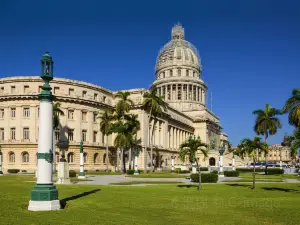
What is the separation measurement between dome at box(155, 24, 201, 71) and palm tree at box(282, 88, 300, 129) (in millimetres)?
105047

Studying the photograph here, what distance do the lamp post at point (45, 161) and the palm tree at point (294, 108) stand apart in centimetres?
1939

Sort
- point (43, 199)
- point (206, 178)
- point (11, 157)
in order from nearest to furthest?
point (43, 199) < point (206, 178) < point (11, 157)

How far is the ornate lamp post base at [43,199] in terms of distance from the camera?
49.3 ft

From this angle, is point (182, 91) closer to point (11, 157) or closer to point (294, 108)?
point (11, 157)

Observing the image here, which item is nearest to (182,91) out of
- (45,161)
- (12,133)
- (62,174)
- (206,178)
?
(12,133)

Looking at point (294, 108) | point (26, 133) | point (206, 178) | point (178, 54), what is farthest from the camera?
point (178, 54)

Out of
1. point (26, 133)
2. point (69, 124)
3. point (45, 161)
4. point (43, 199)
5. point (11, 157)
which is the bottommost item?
point (11, 157)

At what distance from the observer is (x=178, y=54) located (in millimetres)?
137375

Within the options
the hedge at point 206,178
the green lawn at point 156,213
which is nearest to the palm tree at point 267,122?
the hedge at point 206,178

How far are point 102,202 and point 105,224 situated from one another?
21.3ft

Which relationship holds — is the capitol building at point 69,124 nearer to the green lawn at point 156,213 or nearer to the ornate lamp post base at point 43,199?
the green lawn at point 156,213

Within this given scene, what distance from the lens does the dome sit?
448 ft

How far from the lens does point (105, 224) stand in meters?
12.0

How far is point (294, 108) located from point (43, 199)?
857 inches
